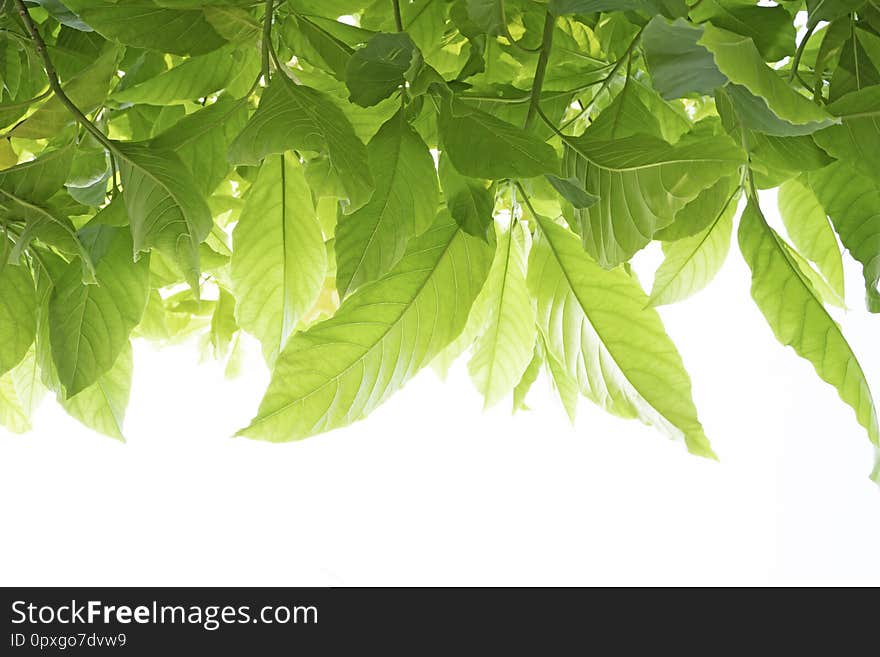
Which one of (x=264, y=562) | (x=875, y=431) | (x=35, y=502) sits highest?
(x=35, y=502)

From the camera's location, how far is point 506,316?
154 mm

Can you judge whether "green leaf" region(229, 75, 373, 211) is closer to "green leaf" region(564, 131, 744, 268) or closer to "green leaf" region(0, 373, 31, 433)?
"green leaf" region(564, 131, 744, 268)

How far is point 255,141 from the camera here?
0.31 ft

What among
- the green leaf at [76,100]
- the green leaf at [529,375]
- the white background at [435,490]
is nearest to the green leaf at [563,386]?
the green leaf at [529,375]

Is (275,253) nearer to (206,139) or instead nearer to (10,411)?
(206,139)

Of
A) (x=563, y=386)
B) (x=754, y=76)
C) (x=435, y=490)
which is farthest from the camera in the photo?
(x=435, y=490)

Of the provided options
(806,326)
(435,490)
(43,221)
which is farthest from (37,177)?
(435,490)

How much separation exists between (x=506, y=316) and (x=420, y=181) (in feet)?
0.16

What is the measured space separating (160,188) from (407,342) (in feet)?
0.12

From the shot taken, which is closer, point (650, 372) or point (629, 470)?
point (650, 372)

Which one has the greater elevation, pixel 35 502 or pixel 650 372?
pixel 35 502

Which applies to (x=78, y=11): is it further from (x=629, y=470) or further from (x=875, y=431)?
(x=629, y=470)

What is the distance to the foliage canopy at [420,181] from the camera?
10cm

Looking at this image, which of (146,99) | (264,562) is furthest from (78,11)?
(264,562)
